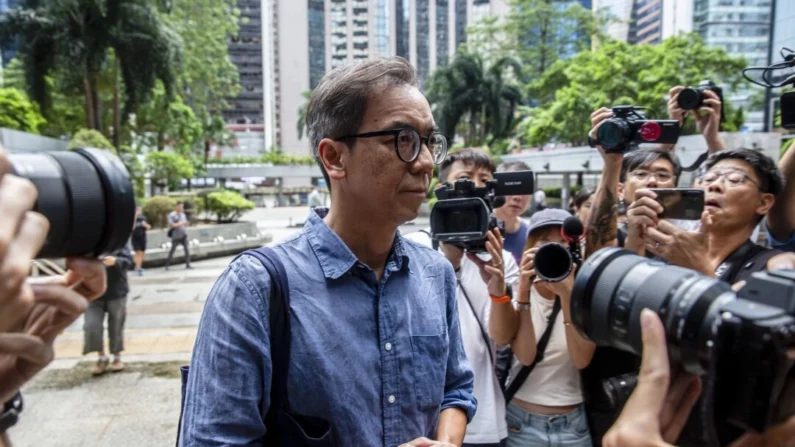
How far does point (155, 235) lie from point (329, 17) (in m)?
72.6

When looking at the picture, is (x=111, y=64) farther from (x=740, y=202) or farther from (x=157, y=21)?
(x=740, y=202)

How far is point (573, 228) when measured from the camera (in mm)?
2404

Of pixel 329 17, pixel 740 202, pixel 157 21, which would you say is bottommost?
pixel 740 202

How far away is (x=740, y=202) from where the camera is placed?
7.89 ft

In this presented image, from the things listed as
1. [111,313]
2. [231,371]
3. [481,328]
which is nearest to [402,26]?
[111,313]

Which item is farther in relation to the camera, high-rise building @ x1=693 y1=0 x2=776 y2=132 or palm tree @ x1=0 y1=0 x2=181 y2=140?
high-rise building @ x1=693 y1=0 x2=776 y2=132

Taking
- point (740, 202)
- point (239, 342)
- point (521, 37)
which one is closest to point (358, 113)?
point (239, 342)

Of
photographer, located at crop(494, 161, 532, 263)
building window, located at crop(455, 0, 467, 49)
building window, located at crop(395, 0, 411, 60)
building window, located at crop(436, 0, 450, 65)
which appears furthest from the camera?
building window, located at crop(395, 0, 411, 60)

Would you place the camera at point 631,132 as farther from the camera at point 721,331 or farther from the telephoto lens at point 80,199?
the telephoto lens at point 80,199

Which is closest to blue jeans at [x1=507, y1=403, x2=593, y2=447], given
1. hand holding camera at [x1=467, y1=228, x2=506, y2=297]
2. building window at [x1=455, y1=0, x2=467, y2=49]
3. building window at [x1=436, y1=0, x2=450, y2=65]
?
hand holding camera at [x1=467, y1=228, x2=506, y2=297]

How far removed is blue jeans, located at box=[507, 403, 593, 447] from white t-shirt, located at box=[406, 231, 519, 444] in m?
0.09

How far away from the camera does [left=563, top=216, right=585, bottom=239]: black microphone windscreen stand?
7.89 feet

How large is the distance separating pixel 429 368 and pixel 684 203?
123 centimetres

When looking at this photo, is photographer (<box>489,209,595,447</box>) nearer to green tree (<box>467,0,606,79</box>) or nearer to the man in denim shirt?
the man in denim shirt
